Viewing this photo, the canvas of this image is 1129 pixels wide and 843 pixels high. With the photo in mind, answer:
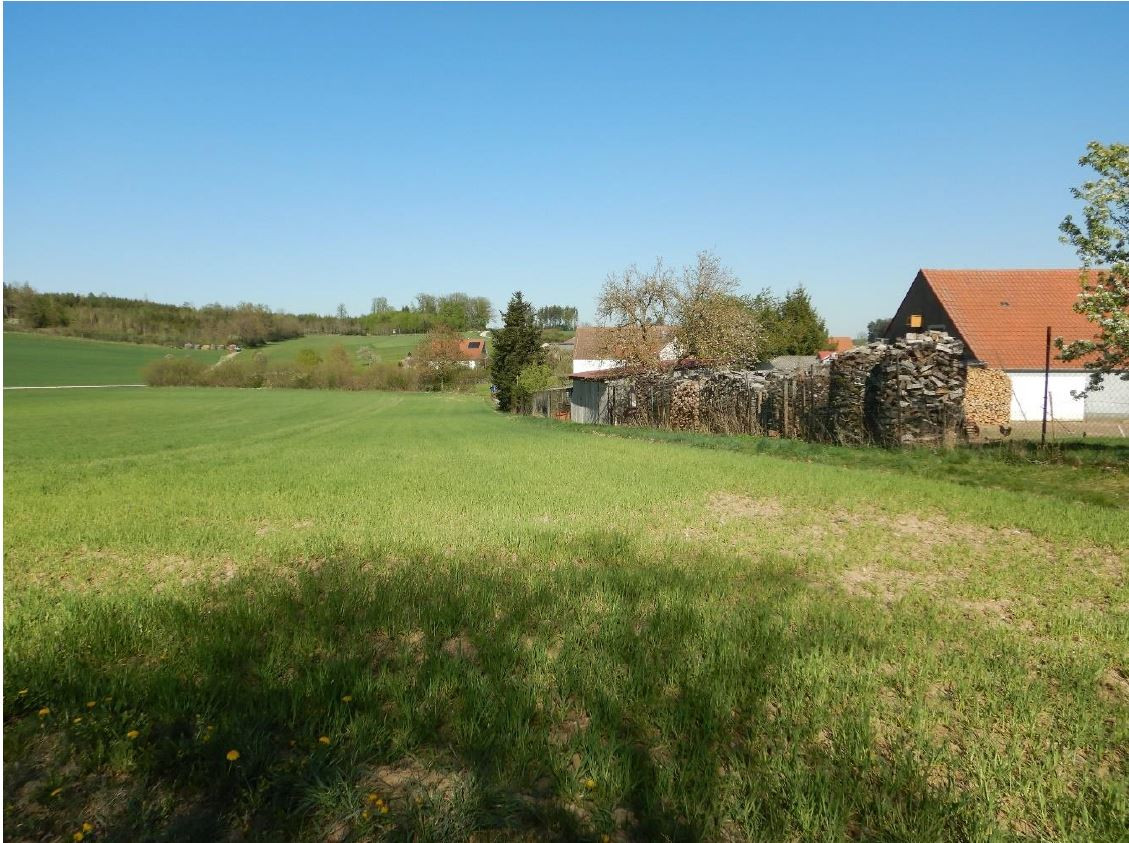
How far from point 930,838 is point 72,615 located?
5262 millimetres

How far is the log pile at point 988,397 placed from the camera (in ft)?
83.0

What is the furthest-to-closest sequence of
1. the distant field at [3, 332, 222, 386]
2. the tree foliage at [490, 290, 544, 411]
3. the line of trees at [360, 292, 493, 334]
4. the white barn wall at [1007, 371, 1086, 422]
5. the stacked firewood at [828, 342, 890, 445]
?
the line of trees at [360, 292, 493, 334] < the distant field at [3, 332, 222, 386] < the tree foliage at [490, 290, 544, 411] < the white barn wall at [1007, 371, 1086, 422] < the stacked firewood at [828, 342, 890, 445]

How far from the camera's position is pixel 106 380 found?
69062mm

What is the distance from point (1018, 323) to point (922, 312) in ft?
13.0

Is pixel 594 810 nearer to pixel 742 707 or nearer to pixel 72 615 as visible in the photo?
pixel 742 707

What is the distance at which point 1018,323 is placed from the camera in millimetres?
27922

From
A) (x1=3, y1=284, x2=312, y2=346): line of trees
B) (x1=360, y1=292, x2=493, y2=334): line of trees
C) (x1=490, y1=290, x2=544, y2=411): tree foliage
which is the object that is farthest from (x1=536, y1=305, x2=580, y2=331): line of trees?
(x1=490, y1=290, x2=544, y2=411): tree foliage

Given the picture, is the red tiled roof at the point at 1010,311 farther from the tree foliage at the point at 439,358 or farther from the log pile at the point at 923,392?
the tree foliage at the point at 439,358

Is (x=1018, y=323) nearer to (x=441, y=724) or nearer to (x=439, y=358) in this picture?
(x=441, y=724)

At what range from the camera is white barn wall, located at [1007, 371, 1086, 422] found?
81.0 feet

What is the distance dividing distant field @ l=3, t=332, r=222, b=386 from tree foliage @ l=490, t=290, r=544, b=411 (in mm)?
48342

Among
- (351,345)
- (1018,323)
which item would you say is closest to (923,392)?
(1018,323)

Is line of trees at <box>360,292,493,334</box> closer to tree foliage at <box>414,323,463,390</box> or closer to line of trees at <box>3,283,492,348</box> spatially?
line of trees at <box>3,283,492,348</box>

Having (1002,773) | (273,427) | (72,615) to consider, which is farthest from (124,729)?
(273,427)
